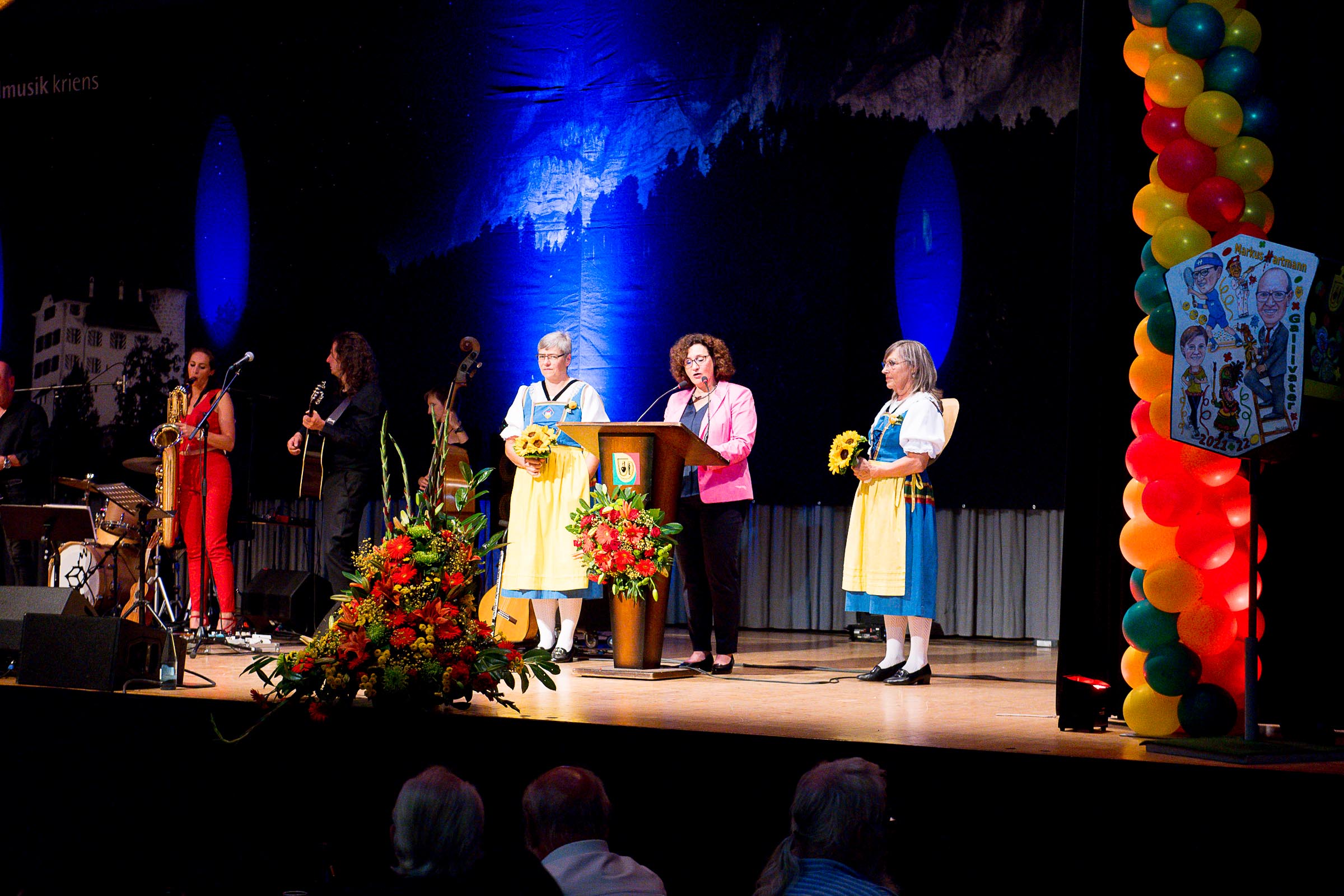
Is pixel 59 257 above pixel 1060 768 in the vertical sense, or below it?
above

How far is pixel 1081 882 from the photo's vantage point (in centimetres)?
348

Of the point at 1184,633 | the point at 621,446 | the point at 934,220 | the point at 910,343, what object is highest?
the point at 934,220

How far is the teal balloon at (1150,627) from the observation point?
4004mm

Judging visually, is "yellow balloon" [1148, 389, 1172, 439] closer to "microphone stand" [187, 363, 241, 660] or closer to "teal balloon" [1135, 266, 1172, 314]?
"teal balloon" [1135, 266, 1172, 314]

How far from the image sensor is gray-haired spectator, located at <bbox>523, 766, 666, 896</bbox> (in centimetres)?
237

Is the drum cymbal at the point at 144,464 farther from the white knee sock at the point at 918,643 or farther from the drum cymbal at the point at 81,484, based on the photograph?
the white knee sock at the point at 918,643

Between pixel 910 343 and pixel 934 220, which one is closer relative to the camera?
pixel 910 343

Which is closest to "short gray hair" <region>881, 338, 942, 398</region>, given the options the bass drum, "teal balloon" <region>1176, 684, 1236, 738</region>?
"teal balloon" <region>1176, 684, 1236, 738</region>

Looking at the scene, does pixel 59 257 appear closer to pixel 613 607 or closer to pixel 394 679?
pixel 613 607

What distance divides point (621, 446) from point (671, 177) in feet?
11.3

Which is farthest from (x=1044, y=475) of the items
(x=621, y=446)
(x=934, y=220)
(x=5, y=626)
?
(x=5, y=626)

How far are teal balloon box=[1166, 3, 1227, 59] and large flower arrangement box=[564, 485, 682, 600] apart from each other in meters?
2.84

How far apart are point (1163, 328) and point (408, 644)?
260cm

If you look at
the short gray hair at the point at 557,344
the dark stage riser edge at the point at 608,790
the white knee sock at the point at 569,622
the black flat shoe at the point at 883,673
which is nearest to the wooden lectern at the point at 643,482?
the white knee sock at the point at 569,622
